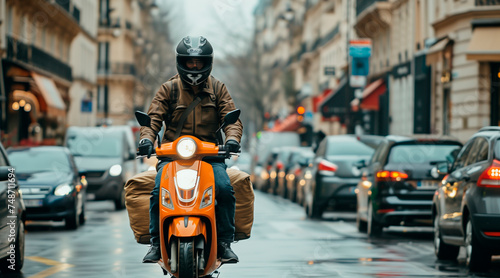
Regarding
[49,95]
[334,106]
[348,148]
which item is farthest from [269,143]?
[348,148]

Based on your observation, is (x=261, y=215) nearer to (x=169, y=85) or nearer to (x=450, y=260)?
(x=450, y=260)

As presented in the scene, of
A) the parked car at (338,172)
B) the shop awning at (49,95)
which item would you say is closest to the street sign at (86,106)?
the shop awning at (49,95)

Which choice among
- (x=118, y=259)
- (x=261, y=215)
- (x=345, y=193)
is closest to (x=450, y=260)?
(x=118, y=259)

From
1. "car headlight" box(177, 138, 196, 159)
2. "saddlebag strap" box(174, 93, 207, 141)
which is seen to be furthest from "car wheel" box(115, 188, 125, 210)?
"car headlight" box(177, 138, 196, 159)

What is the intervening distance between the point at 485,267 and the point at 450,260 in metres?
1.38

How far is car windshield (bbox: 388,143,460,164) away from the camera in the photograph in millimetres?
17312

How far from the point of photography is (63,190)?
19297 millimetres

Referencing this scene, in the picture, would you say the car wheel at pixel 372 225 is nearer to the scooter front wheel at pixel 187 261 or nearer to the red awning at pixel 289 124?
the scooter front wheel at pixel 187 261

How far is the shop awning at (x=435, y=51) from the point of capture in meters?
32.2

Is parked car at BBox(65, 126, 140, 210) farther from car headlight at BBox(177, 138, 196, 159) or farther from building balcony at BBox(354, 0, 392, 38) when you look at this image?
building balcony at BBox(354, 0, 392, 38)

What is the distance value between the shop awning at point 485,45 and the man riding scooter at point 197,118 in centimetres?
1890

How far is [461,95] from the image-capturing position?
3198 cm

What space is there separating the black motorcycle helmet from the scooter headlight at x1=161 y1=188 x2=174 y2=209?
102 centimetres

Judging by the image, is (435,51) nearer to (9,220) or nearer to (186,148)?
(9,220)
